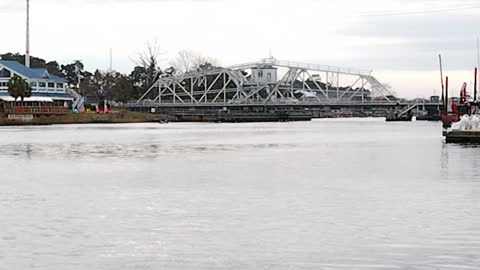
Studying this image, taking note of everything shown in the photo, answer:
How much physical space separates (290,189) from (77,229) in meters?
9.74

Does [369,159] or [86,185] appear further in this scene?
[369,159]

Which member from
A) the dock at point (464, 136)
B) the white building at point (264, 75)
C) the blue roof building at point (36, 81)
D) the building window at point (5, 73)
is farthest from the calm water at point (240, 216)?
the white building at point (264, 75)

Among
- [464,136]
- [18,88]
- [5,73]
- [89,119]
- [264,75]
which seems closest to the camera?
[464,136]

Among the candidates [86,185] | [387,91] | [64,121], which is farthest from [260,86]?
[86,185]

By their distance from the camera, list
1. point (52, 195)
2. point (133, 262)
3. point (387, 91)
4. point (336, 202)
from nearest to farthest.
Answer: point (133, 262) < point (336, 202) < point (52, 195) < point (387, 91)

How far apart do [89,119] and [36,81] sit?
1205cm

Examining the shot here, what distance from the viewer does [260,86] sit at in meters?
172

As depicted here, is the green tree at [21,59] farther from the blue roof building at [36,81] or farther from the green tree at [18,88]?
the green tree at [18,88]

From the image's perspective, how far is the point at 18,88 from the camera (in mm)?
116312

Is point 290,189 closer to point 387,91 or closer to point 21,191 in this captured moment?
point 21,191

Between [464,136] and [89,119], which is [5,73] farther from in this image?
[464,136]

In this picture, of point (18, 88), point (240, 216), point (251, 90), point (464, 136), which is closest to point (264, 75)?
point (251, 90)

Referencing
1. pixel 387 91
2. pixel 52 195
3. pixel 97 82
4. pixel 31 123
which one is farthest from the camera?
pixel 387 91

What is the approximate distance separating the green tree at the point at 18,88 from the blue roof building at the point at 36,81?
809 centimetres
